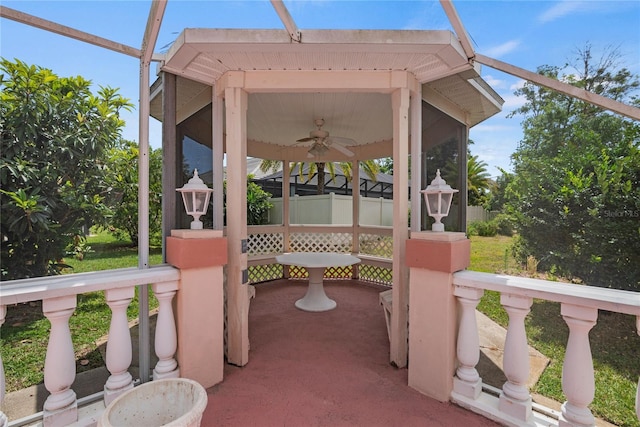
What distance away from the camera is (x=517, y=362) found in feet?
5.35

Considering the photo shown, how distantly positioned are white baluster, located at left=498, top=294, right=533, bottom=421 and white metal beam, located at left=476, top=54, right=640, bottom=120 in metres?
1.19

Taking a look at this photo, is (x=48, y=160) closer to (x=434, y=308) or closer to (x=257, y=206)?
(x=434, y=308)

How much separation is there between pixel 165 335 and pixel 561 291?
2.35m

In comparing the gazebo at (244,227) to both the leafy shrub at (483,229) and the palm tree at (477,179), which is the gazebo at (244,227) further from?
the palm tree at (477,179)

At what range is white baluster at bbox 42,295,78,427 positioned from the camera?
1.47 m

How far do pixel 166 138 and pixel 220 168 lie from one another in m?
0.48

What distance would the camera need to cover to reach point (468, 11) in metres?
2.00

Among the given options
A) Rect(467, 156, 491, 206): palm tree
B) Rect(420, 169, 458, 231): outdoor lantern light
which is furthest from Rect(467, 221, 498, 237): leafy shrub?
Rect(420, 169, 458, 231): outdoor lantern light

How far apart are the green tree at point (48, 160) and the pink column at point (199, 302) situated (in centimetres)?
266

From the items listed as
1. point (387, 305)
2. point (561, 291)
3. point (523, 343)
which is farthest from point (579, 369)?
point (387, 305)

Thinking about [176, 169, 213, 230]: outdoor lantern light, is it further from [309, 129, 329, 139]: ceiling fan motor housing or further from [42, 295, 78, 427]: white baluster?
[309, 129, 329, 139]: ceiling fan motor housing

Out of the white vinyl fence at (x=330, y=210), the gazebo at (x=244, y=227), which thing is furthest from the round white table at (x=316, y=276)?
the white vinyl fence at (x=330, y=210)

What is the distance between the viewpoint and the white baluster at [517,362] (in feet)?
5.33

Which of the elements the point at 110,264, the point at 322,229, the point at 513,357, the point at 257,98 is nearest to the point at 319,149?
the point at 257,98
